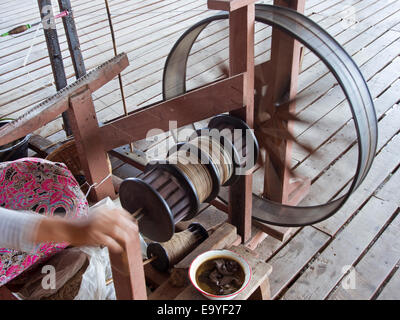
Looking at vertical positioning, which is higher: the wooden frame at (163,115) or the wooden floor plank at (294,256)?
the wooden frame at (163,115)

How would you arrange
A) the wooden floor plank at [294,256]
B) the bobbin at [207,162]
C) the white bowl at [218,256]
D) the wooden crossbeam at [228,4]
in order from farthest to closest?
the wooden floor plank at [294,256] → the bobbin at [207,162] → the white bowl at [218,256] → the wooden crossbeam at [228,4]

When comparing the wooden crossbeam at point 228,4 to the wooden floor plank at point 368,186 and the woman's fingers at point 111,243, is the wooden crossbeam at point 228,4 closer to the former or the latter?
the woman's fingers at point 111,243

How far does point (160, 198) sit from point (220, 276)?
386mm

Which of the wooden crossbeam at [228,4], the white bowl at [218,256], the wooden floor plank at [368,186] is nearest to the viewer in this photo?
the wooden crossbeam at [228,4]

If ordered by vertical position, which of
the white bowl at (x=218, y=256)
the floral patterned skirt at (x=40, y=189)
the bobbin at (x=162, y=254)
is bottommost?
the bobbin at (x=162, y=254)

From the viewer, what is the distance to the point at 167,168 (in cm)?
152

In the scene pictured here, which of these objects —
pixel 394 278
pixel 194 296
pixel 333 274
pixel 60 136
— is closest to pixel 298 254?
pixel 333 274

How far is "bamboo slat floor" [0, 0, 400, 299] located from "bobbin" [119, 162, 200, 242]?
620 mm

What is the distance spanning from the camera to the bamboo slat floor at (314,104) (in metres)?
1.89

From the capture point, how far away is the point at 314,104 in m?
2.88

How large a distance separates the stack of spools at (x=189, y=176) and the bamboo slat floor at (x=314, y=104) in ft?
1.21

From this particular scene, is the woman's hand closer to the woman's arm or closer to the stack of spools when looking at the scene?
the woman's arm

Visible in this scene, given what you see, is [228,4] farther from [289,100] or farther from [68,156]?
[68,156]

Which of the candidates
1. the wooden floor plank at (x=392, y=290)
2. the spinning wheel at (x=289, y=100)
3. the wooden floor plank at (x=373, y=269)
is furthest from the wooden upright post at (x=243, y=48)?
the wooden floor plank at (x=392, y=290)
